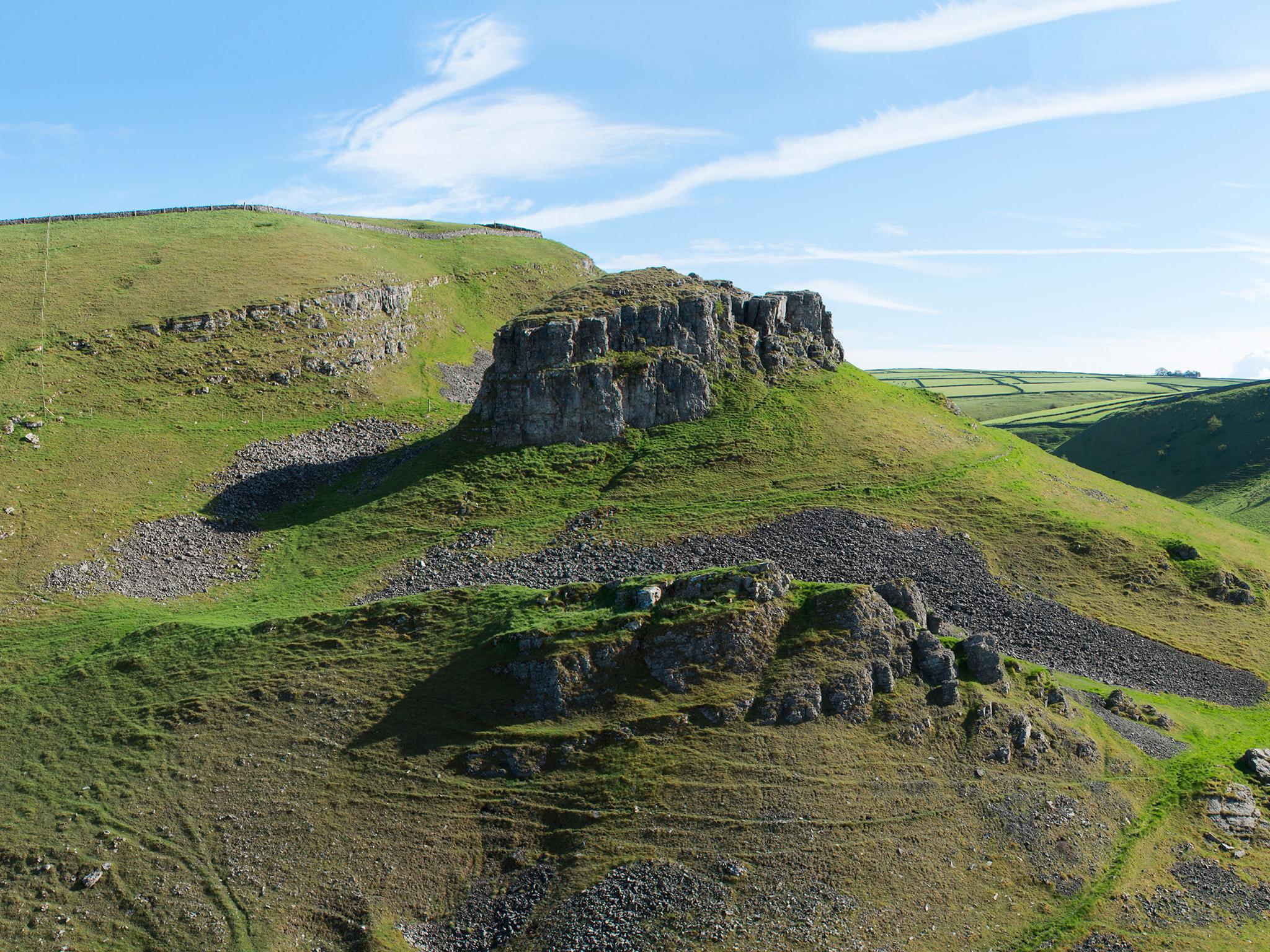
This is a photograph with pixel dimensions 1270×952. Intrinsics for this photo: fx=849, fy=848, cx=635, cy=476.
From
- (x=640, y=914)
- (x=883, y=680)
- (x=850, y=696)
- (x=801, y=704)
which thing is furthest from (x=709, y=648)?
(x=640, y=914)

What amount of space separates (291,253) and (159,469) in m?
46.6

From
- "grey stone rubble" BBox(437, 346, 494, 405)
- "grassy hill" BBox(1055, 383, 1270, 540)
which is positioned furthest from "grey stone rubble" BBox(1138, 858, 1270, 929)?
"grey stone rubble" BBox(437, 346, 494, 405)

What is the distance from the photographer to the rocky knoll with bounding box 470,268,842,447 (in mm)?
64312

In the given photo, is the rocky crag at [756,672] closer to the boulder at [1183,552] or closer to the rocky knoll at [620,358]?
the boulder at [1183,552]

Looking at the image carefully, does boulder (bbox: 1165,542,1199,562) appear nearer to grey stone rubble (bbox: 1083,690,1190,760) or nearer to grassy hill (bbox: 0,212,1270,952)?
grassy hill (bbox: 0,212,1270,952)

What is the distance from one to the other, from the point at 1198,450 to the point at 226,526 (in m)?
122

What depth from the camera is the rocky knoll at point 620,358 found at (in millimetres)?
64312

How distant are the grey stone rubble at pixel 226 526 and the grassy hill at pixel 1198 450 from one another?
296 ft

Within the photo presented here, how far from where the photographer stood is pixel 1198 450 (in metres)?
118

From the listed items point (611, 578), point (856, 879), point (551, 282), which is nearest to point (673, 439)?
point (611, 578)

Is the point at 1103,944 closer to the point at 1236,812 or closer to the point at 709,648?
the point at 1236,812

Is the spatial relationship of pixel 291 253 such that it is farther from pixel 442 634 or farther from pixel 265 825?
pixel 265 825

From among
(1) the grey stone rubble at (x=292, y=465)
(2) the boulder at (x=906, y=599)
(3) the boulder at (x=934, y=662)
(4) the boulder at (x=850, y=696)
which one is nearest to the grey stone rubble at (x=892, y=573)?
(2) the boulder at (x=906, y=599)

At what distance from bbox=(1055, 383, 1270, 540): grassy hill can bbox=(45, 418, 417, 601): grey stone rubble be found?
296 ft
